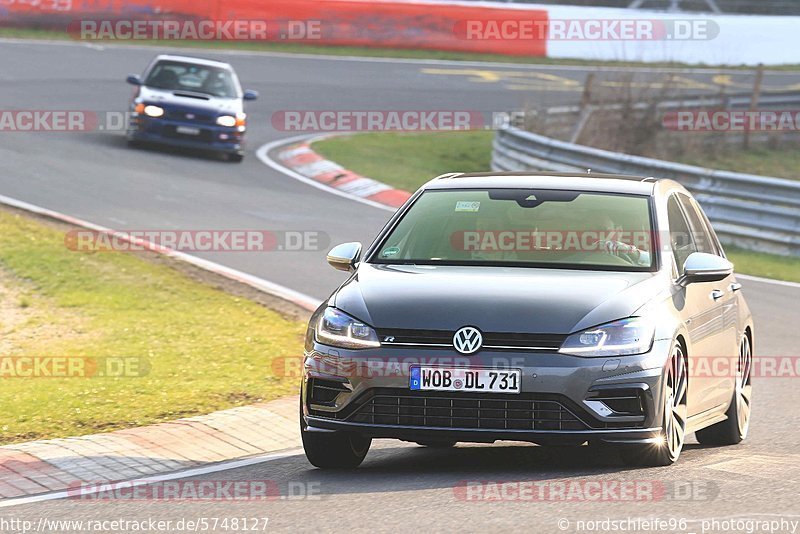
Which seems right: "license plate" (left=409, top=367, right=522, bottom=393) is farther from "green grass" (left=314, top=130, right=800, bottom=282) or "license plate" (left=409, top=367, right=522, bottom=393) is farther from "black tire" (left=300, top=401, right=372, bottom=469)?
"green grass" (left=314, top=130, right=800, bottom=282)

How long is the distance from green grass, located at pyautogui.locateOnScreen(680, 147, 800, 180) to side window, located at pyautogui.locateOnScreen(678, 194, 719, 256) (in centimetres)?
1700

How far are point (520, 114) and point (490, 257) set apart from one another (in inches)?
714

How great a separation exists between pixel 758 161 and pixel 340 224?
11267 millimetres

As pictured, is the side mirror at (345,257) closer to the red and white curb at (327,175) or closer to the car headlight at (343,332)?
the car headlight at (343,332)

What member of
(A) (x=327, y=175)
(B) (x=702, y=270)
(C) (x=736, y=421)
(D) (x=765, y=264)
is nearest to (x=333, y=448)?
(B) (x=702, y=270)

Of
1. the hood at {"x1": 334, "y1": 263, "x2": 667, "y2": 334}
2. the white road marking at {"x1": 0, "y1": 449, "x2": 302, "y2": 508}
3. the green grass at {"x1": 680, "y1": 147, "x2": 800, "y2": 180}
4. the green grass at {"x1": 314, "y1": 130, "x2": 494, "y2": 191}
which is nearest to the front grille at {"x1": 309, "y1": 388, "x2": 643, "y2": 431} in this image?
the hood at {"x1": 334, "y1": 263, "x2": 667, "y2": 334}

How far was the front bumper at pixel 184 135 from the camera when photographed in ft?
75.3

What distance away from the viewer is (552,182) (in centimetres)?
870

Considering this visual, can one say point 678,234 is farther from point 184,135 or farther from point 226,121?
point 184,135

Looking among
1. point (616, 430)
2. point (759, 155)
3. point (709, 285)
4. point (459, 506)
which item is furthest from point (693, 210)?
point (759, 155)

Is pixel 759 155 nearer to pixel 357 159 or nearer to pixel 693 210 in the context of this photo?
pixel 357 159

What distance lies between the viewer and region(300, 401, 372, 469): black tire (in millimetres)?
7523

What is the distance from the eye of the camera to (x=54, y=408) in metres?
9.22

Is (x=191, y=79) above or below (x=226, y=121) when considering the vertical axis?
above
